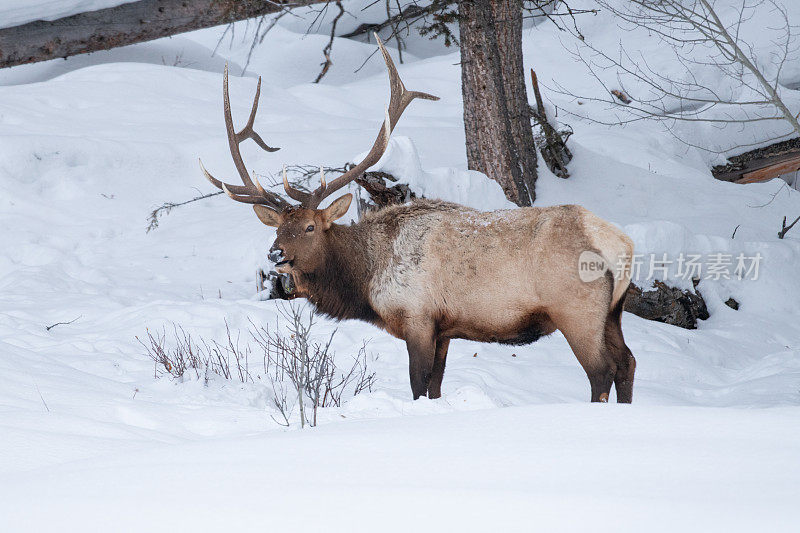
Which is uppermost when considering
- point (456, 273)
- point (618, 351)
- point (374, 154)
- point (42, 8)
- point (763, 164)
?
point (42, 8)

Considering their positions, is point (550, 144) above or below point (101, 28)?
below

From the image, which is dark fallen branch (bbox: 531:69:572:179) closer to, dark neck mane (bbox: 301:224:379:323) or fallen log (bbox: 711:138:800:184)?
fallen log (bbox: 711:138:800:184)

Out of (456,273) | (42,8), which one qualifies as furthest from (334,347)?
(42,8)


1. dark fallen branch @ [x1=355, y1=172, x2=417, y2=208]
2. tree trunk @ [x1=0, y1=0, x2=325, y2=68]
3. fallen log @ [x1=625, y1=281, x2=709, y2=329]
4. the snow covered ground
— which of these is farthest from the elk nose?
tree trunk @ [x1=0, y1=0, x2=325, y2=68]

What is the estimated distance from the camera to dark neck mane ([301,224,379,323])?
5516 millimetres

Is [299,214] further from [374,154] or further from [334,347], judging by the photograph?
[334,347]

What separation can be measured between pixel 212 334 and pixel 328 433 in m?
4.38

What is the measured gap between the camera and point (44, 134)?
420 inches

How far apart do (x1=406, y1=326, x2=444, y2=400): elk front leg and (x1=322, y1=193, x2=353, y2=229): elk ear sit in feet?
3.39

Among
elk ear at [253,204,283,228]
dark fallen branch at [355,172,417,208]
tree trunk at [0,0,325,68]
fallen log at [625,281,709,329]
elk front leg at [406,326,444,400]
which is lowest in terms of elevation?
elk front leg at [406,326,444,400]

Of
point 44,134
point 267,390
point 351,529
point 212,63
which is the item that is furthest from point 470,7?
point 212,63

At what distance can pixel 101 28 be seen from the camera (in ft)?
40.5

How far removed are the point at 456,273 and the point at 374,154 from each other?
4.29ft

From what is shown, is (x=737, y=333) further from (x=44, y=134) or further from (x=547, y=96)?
(x=44, y=134)
